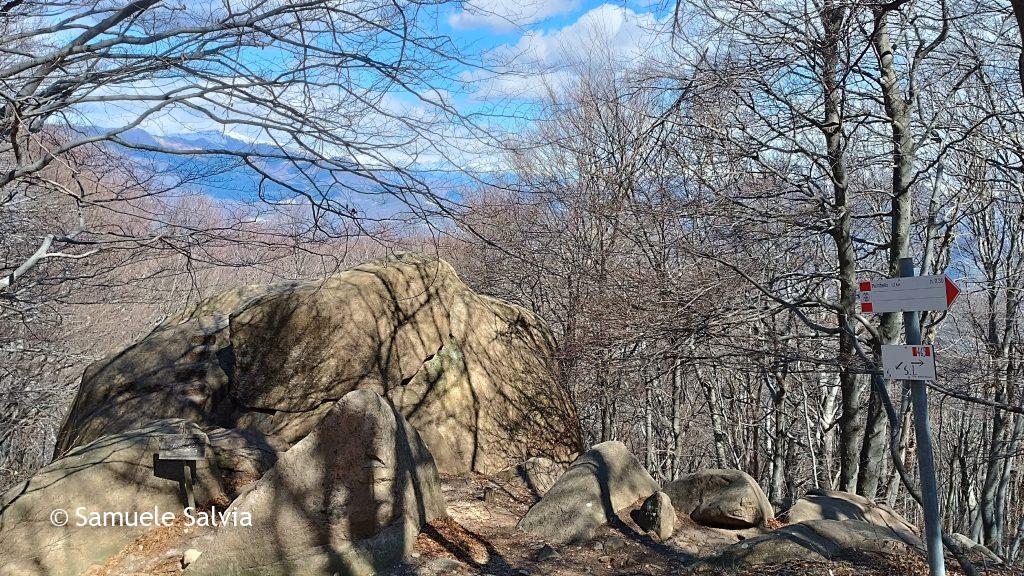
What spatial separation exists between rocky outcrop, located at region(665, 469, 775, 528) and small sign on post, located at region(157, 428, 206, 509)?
4731 mm

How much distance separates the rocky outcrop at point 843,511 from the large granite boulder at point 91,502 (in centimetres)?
563

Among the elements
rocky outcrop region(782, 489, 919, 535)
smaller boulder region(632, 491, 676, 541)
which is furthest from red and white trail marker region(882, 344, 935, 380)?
rocky outcrop region(782, 489, 919, 535)

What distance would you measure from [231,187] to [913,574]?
211 inches

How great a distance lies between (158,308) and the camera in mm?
20422

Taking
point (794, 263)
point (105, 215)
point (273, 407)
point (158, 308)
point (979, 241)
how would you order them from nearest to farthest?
point (273, 407) < point (794, 263) < point (105, 215) < point (979, 241) < point (158, 308)

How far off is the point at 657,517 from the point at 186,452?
426 centimetres

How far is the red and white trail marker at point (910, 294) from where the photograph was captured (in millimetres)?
3836

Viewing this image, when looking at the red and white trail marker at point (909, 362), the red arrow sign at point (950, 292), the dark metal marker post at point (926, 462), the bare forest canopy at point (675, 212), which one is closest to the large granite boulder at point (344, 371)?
the bare forest canopy at point (675, 212)

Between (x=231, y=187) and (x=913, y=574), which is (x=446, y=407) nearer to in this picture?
(x=231, y=187)

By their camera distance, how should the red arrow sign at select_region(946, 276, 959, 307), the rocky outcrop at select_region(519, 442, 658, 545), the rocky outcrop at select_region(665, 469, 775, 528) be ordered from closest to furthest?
1. the red arrow sign at select_region(946, 276, 959, 307)
2. the rocky outcrop at select_region(519, 442, 658, 545)
3. the rocky outcrop at select_region(665, 469, 775, 528)

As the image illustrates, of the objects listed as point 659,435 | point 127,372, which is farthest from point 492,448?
point 659,435

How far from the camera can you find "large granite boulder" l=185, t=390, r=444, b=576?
534 cm

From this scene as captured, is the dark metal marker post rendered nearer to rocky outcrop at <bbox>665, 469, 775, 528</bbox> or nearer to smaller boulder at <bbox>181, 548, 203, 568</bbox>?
rocky outcrop at <bbox>665, 469, 775, 528</bbox>

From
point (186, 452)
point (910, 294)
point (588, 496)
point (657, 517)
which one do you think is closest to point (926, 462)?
point (910, 294)
